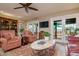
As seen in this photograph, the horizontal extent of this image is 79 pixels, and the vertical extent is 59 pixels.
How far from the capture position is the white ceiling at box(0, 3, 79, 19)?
7.93ft

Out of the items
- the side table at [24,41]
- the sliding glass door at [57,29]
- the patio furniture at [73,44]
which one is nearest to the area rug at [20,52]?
the side table at [24,41]

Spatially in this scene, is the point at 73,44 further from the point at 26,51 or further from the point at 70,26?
the point at 26,51

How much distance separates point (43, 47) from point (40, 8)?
2.79ft

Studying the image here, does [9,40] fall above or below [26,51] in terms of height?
above

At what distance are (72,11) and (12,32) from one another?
4.48 feet

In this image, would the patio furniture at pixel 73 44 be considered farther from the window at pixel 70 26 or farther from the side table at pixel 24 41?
the side table at pixel 24 41

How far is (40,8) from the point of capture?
2.48 m

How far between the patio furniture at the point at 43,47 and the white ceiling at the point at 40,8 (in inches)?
24.0

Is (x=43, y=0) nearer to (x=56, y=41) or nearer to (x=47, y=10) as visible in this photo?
(x=47, y=10)

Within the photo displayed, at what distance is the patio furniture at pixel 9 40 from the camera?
2405 mm

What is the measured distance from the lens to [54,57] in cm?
247

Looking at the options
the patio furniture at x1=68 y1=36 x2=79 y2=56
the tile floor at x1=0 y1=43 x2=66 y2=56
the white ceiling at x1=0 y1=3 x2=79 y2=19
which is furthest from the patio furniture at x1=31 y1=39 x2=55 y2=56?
the white ceiling at x1=0 y1=3 x2=79 y2=19

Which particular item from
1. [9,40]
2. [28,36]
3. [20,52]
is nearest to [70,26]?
[28,36]

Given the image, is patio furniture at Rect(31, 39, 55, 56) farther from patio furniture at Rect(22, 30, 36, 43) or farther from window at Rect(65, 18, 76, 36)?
window at Rect(65, 18, 76, 36)
